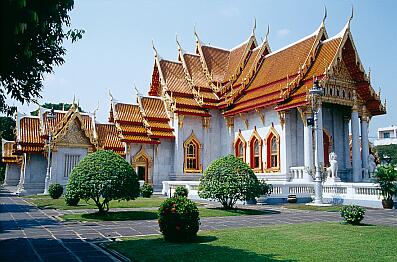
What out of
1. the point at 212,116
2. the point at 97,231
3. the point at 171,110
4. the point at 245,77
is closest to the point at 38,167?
the point at 171,110

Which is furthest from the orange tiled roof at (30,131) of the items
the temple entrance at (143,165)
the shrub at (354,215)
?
the shrub at (354,215)

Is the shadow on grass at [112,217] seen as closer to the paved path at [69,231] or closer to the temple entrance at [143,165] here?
the paved path at [69,231]

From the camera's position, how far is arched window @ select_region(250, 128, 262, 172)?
88.9 ft

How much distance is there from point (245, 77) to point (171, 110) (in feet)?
20.7

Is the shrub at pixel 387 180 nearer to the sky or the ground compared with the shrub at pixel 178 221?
nearer to the sky

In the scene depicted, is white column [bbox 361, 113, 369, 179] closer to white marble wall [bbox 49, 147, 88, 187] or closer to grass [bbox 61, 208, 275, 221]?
grass [bbox 61, 208, 275, 221]

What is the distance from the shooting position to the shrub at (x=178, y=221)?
9086 mm

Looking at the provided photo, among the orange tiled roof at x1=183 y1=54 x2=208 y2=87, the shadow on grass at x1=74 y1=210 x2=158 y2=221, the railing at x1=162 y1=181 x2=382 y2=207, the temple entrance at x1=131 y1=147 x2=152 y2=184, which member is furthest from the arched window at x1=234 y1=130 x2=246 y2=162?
the shadow on grass at x1=74 y1=210 x2=158 y2=221

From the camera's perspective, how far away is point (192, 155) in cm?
3044

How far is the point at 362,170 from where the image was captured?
83.1ft

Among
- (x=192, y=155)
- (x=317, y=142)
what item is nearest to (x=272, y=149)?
(x=317, y=142)

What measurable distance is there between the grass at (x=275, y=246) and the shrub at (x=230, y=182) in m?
4.82

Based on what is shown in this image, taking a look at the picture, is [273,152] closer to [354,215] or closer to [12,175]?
[354,215]

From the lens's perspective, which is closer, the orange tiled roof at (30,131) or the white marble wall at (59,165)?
the white marble wall at (59,165)
